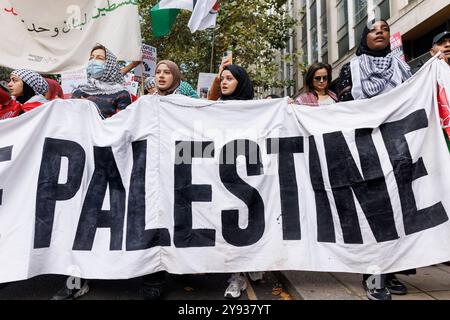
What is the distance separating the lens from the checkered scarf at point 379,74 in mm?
3121

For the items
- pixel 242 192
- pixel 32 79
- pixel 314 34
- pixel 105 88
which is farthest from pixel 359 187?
pixel 314 34

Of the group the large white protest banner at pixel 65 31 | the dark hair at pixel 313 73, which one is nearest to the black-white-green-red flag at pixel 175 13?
the large white protest banner at pixel 65 31

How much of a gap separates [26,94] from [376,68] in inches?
129

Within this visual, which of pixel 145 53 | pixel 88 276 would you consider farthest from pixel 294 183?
pixel 145 53

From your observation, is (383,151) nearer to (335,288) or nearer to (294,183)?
(294,183)

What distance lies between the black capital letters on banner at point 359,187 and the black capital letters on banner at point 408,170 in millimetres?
110

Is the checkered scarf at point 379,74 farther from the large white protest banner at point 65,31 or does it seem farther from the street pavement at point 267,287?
the large white protest banner at point 65,31

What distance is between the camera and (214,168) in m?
3.03

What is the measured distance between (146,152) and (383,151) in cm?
192

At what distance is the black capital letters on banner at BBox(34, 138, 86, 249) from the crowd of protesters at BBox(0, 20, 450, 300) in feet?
1.38

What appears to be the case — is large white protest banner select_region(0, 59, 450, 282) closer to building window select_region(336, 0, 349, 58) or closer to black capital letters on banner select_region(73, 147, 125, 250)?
black capital letters on banner select_region(73, 147, 125, 250)

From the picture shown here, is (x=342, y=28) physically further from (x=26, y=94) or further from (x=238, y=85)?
(x=26, y=94)

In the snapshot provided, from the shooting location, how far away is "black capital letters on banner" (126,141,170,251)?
9.32ft

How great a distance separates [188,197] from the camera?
2.96m
